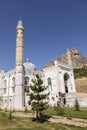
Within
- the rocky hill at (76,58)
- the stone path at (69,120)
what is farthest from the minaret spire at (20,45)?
the rocky hill at (76,58)

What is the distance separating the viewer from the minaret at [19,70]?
41.6 metres

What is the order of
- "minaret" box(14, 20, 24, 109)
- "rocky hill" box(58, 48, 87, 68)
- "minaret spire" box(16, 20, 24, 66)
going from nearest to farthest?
"minaret" box(14, 20, 24, 109), "minaret spire" box(16, 20, 24, 66), "rocky hill" box(58, 48, 87, 68)

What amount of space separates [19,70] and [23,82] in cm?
313

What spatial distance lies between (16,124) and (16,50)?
25378mm

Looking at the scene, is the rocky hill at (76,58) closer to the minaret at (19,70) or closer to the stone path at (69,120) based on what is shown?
the minaret at (19,70)

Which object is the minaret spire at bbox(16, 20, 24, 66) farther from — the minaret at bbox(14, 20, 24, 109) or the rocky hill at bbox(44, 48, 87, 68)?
the rocky hill at bbox(44, 48, 87, 68)

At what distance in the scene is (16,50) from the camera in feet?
150

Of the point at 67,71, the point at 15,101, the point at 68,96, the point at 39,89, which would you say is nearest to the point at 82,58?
the point at 67,71

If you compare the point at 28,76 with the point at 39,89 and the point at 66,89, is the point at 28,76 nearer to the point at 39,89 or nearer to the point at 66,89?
the point at 66,89

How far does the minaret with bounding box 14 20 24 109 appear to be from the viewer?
41.6m

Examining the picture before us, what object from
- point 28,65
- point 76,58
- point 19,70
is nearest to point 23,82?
point 19,70

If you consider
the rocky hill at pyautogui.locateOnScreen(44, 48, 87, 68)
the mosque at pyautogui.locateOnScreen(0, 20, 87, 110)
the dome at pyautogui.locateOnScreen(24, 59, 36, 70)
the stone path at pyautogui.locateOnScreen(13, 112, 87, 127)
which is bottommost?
the stone path at pyautogui.locateOnScreen(13, 112, 87, 127)

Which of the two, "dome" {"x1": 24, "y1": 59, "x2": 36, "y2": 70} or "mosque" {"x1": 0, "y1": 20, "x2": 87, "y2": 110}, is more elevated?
"dome" {"x1": 24, "y1": 59, "x2": 36, "y2": 70}

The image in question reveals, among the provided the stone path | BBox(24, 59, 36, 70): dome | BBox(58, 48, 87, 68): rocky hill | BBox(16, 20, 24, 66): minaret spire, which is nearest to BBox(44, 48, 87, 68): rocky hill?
BBox(58, 48, 87, 68): rocky hill
